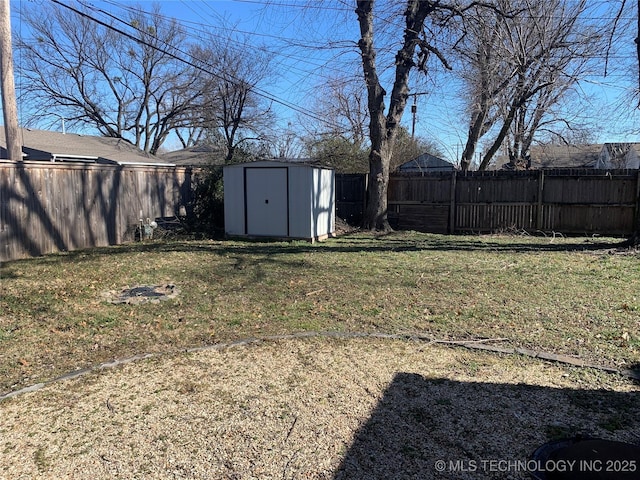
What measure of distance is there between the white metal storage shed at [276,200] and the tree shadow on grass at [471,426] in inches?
285

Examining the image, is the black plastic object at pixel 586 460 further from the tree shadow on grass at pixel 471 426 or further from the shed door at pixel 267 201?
the shed door at pixel 267 201

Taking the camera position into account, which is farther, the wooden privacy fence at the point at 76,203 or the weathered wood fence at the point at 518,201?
the weathered wood fence at the point at 518,201

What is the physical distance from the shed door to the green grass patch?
6.31 feet

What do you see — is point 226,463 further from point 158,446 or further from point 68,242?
point 68,242

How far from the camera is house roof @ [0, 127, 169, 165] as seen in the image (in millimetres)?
17203

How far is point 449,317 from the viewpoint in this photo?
4.89 metres

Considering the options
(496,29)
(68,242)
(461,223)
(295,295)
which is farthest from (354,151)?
(295,295)

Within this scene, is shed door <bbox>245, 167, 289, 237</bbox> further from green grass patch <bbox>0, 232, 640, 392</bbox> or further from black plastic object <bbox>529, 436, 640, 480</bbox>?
black plastic object <bbox>529, 436, 640, 480</bbox>

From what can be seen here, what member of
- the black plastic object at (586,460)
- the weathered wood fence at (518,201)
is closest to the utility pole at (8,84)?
the weathered wood fence at (518,201)

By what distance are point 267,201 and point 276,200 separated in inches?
9.6

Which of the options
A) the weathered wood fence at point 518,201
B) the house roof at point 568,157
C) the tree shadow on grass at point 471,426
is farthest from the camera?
the house roof at point 568,157

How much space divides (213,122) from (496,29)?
1798cm

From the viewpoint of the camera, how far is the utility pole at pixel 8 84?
8.64m

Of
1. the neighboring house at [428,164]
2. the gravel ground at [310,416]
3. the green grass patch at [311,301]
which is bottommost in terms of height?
the gravel ground at [310,416]
